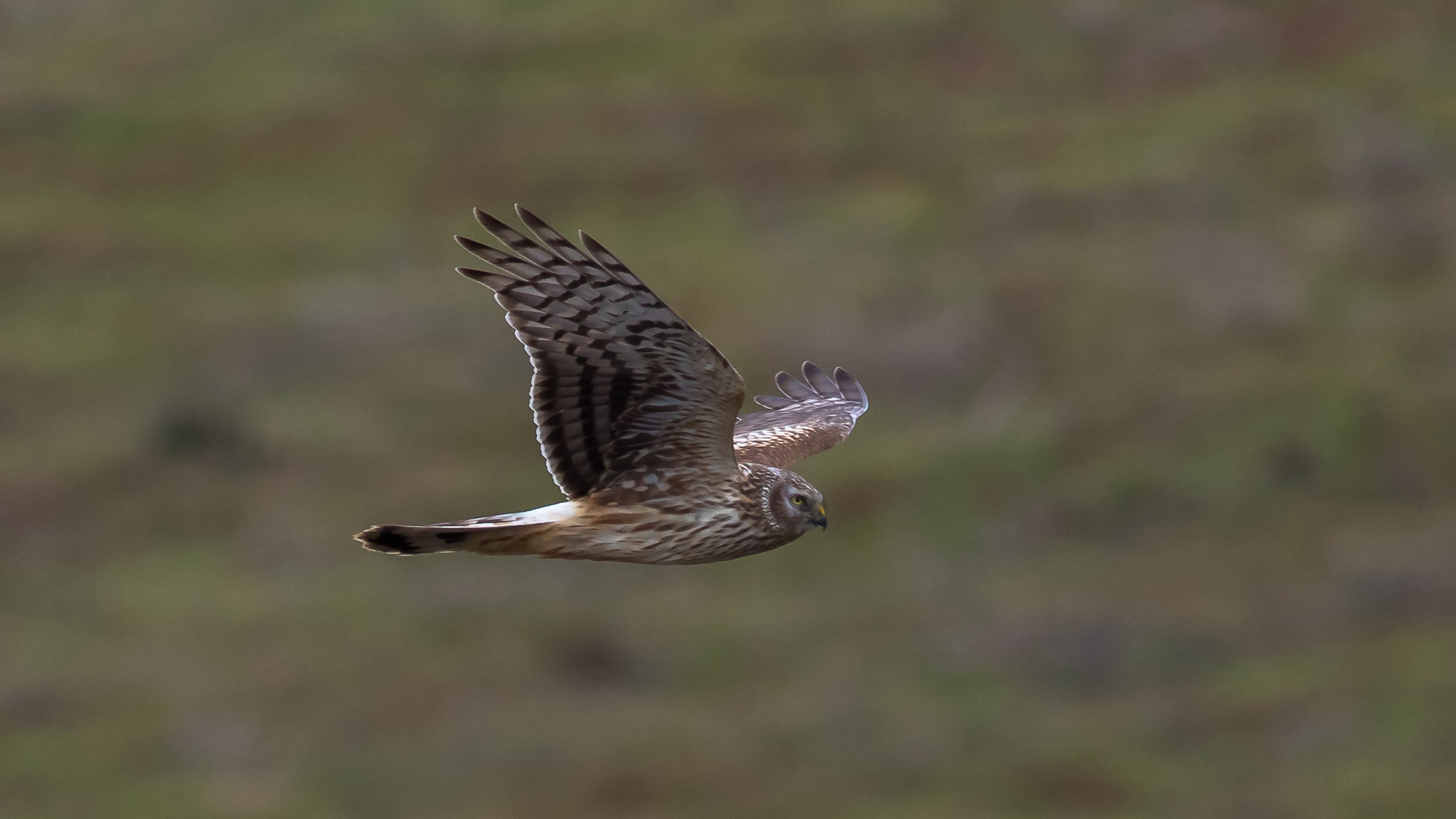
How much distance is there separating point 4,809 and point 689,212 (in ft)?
43.8

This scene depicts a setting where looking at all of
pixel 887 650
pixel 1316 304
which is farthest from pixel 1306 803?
pixel 1316 304

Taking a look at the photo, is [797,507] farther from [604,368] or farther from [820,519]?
[604,368]

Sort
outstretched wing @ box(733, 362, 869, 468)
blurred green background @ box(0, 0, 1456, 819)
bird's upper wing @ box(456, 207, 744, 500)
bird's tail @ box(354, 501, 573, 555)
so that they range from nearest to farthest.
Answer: bird's upper wing @ box(456, 207, 744, 500) < bird's tail @ box(354, 501, 573, 555) < outstretched wing @ box(733, 362, 869, 468) < blurred green background @ box(0, 0, 1456, 819)

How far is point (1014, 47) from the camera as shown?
124ft

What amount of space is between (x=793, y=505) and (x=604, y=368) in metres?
0.93

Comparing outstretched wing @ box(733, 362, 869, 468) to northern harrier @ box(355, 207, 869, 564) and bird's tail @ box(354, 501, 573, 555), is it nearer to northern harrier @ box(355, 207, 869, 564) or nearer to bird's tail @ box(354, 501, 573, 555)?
northern harrier @ box(355, 207, 869, 564)

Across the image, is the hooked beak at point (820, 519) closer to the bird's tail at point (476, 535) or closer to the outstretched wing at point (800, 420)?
the outstretched wing at point (800, 420)

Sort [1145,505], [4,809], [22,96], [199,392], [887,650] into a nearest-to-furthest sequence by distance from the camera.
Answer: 1. [4,809]
2. [887,650]
3. [1145,505]
4. [199,392]
5. [22,96]

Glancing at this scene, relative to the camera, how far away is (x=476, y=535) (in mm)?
8195

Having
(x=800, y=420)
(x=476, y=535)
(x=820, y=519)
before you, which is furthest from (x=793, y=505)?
(x=800, y=420)

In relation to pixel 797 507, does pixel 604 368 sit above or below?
above

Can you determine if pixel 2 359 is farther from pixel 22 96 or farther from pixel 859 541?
pixel 859 541

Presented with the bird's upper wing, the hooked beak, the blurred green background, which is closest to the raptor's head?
the hooked beak

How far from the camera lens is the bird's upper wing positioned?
25.4ft
